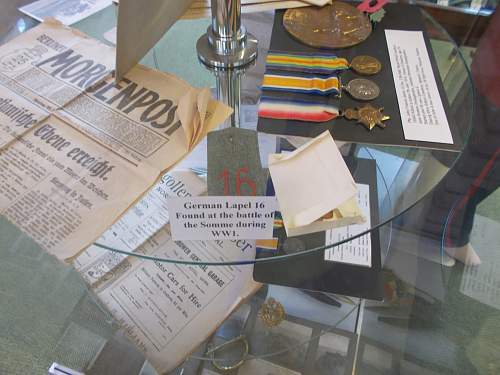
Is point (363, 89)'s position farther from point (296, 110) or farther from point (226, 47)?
point (226, 47)

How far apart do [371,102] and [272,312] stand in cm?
46

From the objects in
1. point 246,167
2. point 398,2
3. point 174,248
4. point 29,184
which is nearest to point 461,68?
point 398,2

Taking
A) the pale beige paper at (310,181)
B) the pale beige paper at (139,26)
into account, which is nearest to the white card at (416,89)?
the pale beige paper at (310,181)

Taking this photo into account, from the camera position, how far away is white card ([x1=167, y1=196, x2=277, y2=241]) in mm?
445

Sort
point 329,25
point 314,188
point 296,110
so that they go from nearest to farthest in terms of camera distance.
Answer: point 314,188, point 296,110, point 329,25

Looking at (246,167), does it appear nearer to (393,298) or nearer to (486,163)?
(393,298)

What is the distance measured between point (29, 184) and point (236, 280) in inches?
14.8

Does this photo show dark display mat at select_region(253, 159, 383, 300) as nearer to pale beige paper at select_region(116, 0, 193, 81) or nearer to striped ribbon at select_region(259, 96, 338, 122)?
striped ribbon at select_region(259, 96, 338, 122)

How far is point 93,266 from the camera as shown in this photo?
71 centimetres

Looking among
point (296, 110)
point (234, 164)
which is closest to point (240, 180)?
point (234, 164)

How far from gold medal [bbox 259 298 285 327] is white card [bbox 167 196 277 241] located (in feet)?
1.24

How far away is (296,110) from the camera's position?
55 centimetres

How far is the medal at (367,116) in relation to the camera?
1.75 feet

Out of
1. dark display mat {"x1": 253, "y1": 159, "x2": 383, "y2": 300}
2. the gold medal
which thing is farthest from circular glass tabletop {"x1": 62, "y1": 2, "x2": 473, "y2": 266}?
the gold medal
